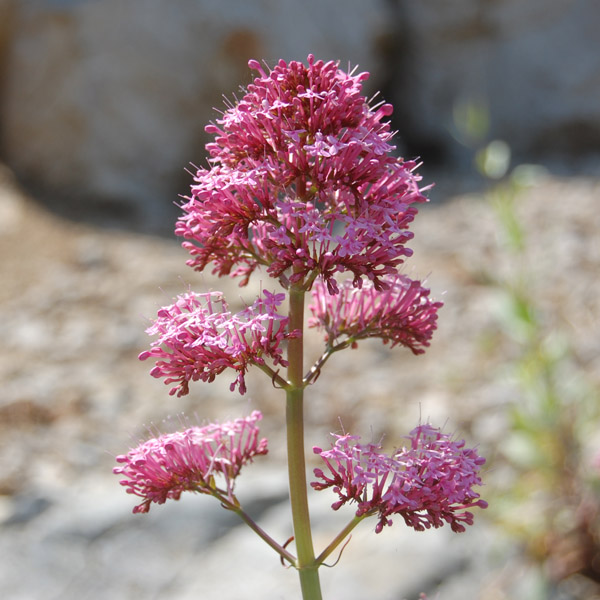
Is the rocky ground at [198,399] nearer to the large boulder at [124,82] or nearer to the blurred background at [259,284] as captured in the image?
the blurred background at [259,284]

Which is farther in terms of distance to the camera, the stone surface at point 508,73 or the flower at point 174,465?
the stone surface at point 508,73

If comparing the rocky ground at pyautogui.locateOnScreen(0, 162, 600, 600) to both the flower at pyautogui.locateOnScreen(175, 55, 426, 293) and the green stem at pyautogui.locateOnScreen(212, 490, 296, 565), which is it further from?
→ the flower at pyautogui.locateOnScreen(175, 55, 426, 293)

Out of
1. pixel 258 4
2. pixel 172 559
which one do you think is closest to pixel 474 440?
pixel 172 559

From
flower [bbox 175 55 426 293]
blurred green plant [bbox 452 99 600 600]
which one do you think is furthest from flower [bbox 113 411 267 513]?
blurred green plant [bbox 452 99 600 600]

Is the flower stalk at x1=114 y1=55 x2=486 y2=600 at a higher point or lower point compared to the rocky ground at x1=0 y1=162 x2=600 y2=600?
lower

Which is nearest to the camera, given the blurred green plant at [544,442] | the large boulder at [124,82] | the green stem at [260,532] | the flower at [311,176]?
the flower at [311,176]

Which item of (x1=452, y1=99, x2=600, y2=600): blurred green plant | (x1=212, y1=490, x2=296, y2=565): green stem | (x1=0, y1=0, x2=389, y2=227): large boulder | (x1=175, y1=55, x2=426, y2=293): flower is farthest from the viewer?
(x1=0, y1=0, x2=389, y2=227): large boulder

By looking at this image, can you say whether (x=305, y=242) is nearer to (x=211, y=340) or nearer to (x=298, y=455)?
(x=211, y=340)

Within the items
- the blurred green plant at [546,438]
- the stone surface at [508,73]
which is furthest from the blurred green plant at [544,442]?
the stone surface at [508,73]
